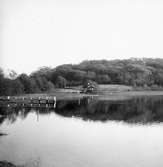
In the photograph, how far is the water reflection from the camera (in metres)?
9.84

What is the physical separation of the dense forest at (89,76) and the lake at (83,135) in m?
1.03

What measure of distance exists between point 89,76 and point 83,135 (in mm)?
6217

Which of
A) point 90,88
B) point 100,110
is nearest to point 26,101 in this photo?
point 100,110

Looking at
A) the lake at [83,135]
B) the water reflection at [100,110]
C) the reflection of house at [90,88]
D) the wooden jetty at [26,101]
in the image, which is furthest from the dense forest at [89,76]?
the lake at [83,135]

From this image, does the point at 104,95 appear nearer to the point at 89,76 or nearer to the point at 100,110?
the point at 89,76

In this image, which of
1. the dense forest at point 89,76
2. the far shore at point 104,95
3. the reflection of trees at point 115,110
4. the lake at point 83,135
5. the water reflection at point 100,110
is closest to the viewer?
the lake at point 83,135

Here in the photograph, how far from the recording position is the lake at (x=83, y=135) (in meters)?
5.44

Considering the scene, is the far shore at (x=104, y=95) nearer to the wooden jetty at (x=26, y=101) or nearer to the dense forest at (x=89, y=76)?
the dense forest at (x=89, y=76)

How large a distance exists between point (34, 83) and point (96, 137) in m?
5.65

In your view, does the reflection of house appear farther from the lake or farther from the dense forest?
the lake

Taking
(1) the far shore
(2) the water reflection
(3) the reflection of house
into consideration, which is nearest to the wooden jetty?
(2) the water reflection

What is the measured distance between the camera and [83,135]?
740 centimetres

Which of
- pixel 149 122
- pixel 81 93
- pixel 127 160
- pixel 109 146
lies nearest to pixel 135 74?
pixel 81 93

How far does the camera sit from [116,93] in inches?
572
